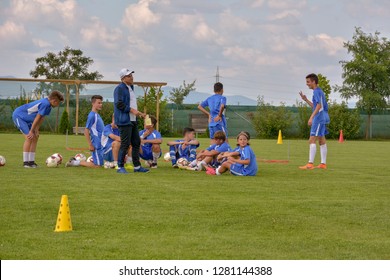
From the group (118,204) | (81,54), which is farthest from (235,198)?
(81,54)

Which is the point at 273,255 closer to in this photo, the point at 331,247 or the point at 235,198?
the point at 331,247

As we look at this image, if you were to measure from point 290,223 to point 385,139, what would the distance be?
49193mm

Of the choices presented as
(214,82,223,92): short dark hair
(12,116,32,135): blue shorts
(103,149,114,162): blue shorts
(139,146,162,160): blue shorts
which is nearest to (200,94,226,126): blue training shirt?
(214,82,223,92): short dark hair

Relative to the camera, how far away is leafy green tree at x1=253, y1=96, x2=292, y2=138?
2130 inches

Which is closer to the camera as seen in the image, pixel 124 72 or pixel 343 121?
pixel 124 72

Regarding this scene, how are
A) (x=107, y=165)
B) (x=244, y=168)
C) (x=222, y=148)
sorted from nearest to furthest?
(x=244, y=168), (x=222, y=148), (x=107, y=165)

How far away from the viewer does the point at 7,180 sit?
14.6m

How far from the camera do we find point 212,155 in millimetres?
17641

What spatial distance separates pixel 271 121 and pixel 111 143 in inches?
1430

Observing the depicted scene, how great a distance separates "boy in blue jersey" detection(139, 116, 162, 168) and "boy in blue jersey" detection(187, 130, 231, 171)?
954 mm

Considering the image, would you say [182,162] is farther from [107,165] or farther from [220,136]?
[107,165]

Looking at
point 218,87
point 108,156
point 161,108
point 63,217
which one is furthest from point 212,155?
point 161,108

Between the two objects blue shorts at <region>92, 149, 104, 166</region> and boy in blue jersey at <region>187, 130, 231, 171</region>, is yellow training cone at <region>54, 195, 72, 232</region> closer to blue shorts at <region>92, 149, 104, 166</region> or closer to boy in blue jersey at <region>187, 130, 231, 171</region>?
boy in blue jersey at <region>187, 130, 231, 171</region>

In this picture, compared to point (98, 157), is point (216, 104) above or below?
above
